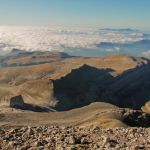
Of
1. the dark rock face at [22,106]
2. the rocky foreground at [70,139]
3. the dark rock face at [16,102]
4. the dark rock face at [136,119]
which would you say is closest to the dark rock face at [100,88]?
the dark rock face at [16,102]

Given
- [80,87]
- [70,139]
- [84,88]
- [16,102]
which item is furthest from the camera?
[84,88]

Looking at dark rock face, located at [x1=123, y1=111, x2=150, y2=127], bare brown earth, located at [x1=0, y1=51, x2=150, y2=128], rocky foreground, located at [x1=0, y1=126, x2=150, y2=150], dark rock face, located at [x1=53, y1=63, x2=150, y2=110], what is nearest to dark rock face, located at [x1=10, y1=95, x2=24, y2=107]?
bare brown earth, located at [x1=0, y1=51, x2=150, y2=128]

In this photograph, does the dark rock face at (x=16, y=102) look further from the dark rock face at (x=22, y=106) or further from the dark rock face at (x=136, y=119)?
the dark rock face at (x=136, y=119)

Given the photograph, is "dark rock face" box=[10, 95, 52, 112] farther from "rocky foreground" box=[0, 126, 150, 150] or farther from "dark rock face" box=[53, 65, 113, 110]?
"rocky foreground" box=[0, 126, 150, 150]

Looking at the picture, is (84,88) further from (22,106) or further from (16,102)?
(22,106)

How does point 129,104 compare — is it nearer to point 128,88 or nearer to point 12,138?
point 128,88

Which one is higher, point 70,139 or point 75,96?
point 70,139

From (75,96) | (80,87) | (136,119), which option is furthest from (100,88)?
(136,119)
